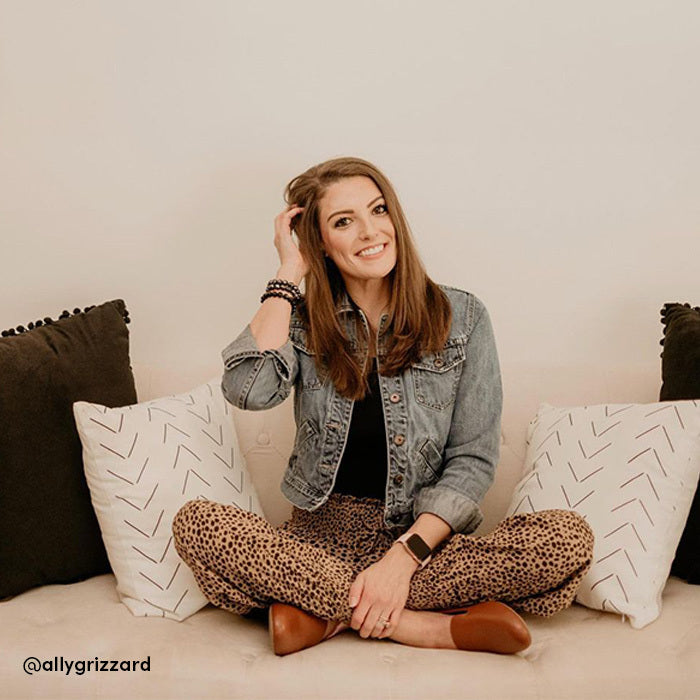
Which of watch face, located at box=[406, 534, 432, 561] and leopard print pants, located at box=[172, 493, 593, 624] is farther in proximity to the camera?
watch face, located at box=[406, 534, 432, 561]

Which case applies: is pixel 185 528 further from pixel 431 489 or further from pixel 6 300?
pixel 6 300

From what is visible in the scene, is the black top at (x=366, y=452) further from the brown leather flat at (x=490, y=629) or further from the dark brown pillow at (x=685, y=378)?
the dark brown pillow at (x=685, y=378)

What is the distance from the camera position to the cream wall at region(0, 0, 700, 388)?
2.12m

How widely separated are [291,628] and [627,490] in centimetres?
70

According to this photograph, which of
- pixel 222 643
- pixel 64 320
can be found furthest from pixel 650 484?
pixel 64 320

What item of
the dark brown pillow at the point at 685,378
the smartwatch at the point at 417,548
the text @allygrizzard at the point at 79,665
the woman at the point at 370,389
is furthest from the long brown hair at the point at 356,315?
the text @allygrizzard at the point at 79,665

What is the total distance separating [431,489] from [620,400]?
0.54 m

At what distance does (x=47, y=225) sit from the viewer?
7.49 ft

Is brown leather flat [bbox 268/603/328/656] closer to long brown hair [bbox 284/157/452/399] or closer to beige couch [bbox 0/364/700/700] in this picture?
beige couch [bbox 0/364/700/700]

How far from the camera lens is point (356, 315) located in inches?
74.6

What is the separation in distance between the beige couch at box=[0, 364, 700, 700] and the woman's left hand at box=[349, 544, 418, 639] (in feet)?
0.11

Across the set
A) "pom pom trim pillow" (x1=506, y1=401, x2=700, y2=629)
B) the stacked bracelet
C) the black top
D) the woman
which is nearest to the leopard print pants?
the woman

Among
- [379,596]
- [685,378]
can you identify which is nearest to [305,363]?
[379,596]

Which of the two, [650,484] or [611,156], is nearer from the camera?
[650,484]
